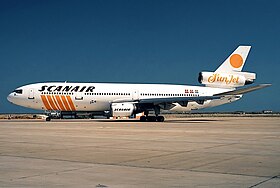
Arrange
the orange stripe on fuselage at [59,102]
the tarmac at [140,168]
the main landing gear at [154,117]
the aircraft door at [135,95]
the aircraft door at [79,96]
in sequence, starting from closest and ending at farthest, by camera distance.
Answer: the tarmac at [140,168] < the orange stripe on fuselage at [59,102] < the aircraft door at [79,96] < the main landing gear at [154,117] < the aircraft door at [135,95]

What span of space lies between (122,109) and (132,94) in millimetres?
3125

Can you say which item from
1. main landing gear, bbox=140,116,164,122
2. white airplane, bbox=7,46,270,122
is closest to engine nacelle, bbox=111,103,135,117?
white airplane, bbox=7,46,270,122

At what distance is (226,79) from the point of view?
4116cm

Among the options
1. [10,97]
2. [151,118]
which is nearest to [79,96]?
[10,97]

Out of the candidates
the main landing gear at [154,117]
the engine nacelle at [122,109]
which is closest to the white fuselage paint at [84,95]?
the main landing gear at [154,117]

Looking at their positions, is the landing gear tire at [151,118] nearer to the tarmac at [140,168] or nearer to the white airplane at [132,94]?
the white airplane at [132,94]

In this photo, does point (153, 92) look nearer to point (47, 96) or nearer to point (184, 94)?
point (184, 94)

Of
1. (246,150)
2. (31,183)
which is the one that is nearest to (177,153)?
(246,150)

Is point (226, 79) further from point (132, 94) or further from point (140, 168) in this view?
point (140, 168)

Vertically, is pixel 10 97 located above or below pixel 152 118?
above

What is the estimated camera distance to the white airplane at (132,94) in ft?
118

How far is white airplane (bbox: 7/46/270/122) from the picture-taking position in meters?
35.9

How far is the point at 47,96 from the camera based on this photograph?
35812mm

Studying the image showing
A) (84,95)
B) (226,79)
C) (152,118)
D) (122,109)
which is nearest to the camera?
(122,109)
